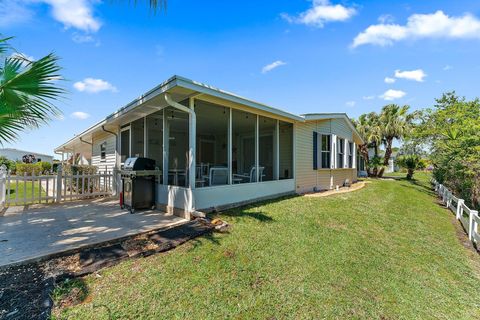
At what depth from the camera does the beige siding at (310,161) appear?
384 inches

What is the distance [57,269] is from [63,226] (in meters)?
2.20

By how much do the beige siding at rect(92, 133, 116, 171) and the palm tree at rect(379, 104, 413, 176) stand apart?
69.2 ft

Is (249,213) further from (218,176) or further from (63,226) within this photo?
(63,226)

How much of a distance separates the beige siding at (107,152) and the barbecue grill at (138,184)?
4.38 metres

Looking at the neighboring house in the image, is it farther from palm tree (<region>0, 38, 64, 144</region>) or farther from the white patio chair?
palm tree (<region>0, 38, 64, 144</region>)

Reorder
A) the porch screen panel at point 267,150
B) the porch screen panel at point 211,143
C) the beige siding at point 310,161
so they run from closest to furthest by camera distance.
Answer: the porch screen panel at point 211,143 → the beige siding at point 310,161 → the porch screen panel at point 267,150

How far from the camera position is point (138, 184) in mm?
6332

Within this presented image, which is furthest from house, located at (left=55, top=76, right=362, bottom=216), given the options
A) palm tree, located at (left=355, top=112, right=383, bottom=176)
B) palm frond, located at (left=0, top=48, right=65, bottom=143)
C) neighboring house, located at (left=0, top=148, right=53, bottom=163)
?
neighboring house, located at (left=0, top=148, right=53, bottom=163)

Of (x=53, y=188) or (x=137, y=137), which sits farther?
(x=137, y=137)

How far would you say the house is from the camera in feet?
18.8

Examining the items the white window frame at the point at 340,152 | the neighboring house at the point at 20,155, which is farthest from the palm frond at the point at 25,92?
the neighboring house at the point at 20,155

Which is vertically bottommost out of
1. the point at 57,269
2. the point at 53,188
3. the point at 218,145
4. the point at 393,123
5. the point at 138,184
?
the point at 57,269

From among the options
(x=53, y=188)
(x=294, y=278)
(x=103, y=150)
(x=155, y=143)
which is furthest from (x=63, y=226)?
(x=103, y=150)

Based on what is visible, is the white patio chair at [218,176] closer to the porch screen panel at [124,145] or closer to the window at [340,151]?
the porch screen panel at [124,145]
